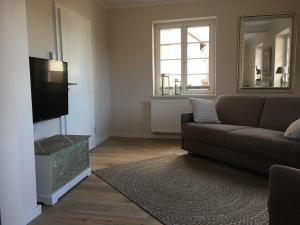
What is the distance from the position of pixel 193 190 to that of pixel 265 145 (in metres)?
0.89

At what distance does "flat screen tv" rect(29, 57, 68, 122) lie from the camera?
2715 millimetres

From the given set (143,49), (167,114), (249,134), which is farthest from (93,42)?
(249,134)

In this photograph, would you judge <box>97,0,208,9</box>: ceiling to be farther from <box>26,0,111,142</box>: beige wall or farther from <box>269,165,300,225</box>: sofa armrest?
<box>269,165,300,225</box>: sofa armrest

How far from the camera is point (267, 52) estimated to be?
4.55m

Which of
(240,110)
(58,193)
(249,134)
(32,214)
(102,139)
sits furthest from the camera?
(102,139)

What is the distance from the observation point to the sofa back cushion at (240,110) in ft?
12.3

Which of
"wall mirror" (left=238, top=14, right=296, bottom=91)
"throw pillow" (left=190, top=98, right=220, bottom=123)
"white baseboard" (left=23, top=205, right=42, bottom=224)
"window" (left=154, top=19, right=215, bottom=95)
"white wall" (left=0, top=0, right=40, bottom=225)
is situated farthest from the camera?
"window" (left=154, top=19, right=215, bottom=95)

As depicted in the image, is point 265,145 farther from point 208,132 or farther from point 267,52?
point 267,52

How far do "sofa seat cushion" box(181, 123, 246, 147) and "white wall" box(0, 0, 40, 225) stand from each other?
2131 mm

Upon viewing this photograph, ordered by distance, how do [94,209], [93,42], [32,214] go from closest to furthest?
[32,214] < [94,209] < [93,42]

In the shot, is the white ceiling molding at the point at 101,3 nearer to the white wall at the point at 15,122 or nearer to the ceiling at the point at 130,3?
the ceiling at the point at 130,3

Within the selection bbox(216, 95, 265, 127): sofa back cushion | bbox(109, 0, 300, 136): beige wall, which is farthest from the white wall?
bbox(109, 0, 300, 136): beige wall

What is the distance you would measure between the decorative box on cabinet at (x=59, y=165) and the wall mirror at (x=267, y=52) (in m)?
3.04

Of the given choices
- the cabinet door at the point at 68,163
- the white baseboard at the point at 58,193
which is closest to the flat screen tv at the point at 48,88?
the cabinet door at the point at 68,163
